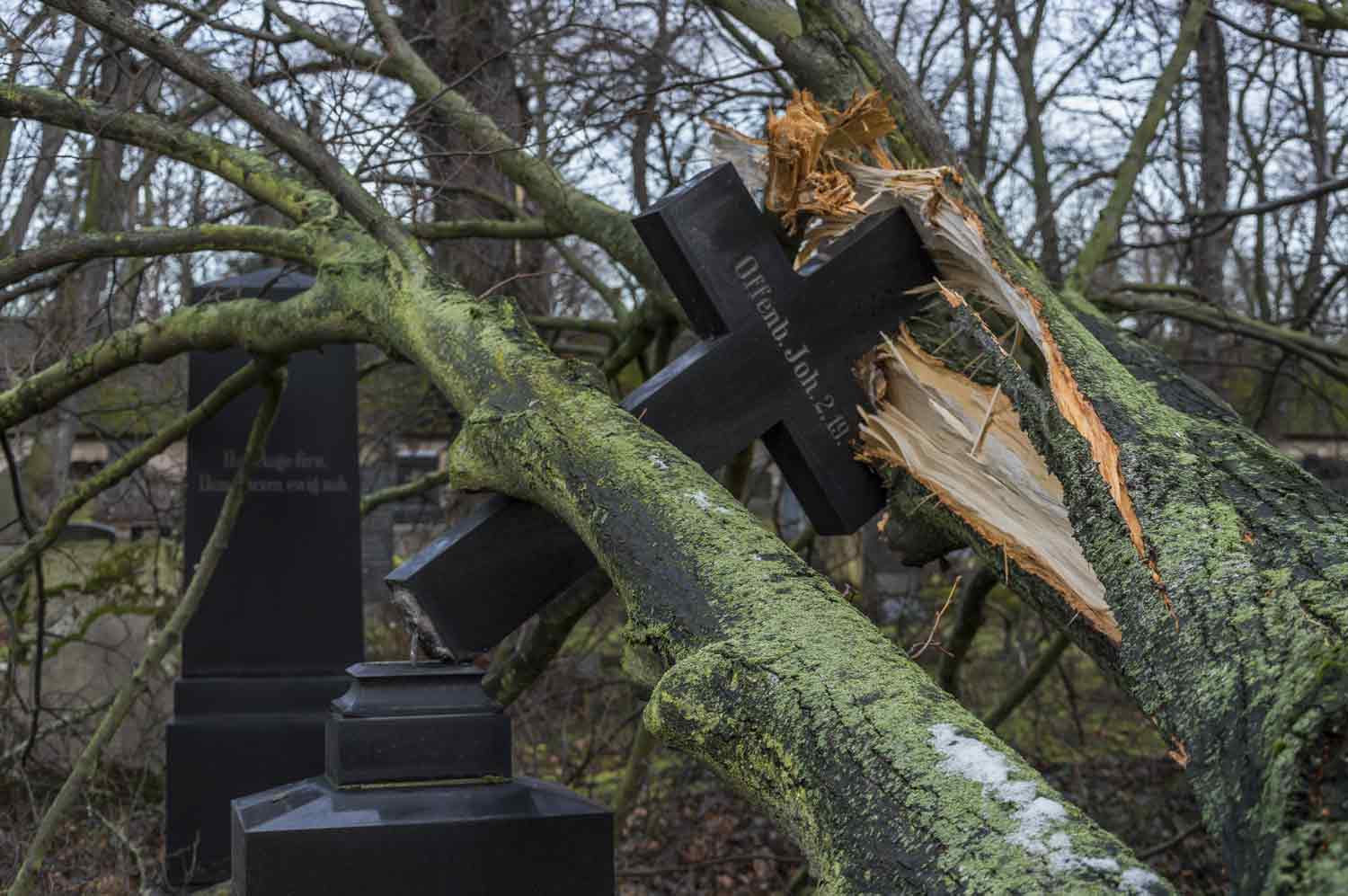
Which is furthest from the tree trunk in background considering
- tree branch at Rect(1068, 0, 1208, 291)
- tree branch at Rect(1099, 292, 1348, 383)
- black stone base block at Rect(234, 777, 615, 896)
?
black stone base block at Rect(234, 777, 615, 896)

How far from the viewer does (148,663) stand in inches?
148

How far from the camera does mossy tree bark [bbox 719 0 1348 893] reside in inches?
41.3

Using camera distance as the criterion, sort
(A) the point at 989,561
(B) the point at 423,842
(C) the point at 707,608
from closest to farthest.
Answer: (C) the point at 707,608, (B) the point at 423,842, (A) the point at 989,561

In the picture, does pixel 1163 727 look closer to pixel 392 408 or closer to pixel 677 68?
pixel 677 68

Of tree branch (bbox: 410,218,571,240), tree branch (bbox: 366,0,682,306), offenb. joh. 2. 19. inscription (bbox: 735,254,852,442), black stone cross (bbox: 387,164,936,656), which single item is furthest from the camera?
tree branch (bbox: 410,218,571,240)

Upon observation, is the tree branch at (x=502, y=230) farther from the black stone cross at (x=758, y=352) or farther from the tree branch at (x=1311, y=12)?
the tree branch at (x=1311, y=12)

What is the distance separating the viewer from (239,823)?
2084 millimetres

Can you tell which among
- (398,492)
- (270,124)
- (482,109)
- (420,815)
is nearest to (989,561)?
(420,815)

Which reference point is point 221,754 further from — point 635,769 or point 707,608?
point 707,608

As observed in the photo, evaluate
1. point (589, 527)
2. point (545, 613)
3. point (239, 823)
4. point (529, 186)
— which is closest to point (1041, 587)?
point (589, 527)

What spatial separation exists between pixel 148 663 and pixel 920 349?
241cm

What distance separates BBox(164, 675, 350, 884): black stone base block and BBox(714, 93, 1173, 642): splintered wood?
8.59 feet

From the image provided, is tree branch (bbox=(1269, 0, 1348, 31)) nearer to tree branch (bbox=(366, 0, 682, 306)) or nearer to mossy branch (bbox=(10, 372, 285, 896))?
tree branch (bbox=(366, 0, 682, 306))

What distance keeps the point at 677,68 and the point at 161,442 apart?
2.73 metres
